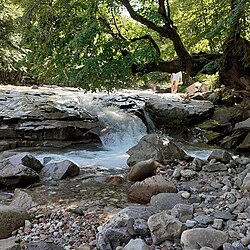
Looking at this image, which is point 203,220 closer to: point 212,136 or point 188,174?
point 188,174

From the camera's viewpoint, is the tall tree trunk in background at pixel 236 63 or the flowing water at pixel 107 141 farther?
the flowing water at pixel 107 141

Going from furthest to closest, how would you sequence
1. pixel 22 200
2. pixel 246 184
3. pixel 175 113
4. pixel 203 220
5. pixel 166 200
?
pixel 175 113
pixel 22 200
pixel 246 184
pixel 166 200
pixel 203 220

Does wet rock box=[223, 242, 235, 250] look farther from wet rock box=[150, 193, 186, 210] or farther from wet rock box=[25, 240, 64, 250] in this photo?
wet rock box=[25, 240, 64, 250]

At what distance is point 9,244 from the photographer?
11.0ft

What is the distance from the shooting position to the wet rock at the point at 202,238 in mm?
2844

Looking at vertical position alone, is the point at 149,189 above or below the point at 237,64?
below

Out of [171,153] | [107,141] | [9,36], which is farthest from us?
[9,36]

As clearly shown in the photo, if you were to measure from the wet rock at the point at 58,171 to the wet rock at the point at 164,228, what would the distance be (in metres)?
2.90

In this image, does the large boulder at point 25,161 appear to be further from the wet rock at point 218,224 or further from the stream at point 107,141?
the wet rock at point 218,224

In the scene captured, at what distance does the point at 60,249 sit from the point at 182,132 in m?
7.53

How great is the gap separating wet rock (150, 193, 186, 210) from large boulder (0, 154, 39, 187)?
7.78 feet

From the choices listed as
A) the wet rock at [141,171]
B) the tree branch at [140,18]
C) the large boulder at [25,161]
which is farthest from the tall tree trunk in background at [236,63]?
the large boulder at [25,161]

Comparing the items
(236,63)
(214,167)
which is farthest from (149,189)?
(236,63)

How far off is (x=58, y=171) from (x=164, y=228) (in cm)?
315
